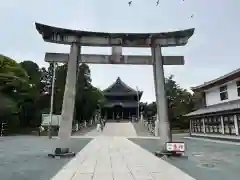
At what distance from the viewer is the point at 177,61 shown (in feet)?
43.1

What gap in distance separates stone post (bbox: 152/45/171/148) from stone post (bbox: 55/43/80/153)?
391 centimetres

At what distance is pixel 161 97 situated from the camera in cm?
1243

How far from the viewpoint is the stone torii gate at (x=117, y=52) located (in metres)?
12.2

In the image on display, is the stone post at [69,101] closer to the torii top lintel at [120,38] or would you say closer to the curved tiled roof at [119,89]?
the torii top lintel at [120,38]

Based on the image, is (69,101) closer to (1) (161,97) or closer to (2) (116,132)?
(1) (161,97)

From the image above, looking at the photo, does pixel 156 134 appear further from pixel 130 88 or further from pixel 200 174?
pixel 130 88

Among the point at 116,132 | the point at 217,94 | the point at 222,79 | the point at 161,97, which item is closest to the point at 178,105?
the point at 116,132

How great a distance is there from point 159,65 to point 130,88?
51.2 meters

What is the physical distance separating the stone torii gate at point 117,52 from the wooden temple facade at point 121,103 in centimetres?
4620

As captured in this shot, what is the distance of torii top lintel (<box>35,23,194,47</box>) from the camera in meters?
12.6

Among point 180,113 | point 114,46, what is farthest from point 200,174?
point 180,113

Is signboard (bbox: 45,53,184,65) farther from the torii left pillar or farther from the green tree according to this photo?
the green tree

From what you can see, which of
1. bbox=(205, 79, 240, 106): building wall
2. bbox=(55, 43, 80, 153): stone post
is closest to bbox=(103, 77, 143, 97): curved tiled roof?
bbox=(205, 79, 240, 106): building wall

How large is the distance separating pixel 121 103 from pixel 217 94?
3335cm
